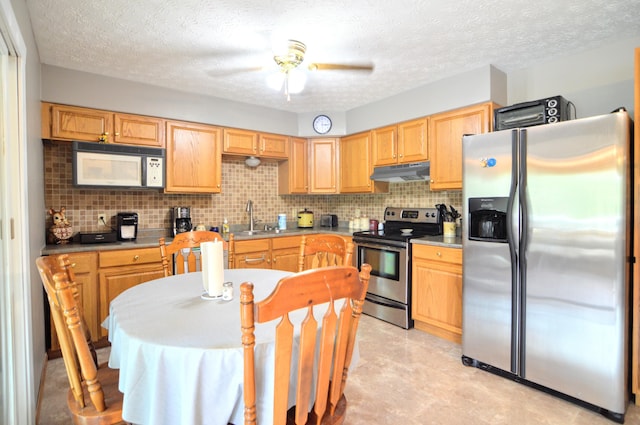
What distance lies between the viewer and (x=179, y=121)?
3414 mm

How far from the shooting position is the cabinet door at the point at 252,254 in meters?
3.49

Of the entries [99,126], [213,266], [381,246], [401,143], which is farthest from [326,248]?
[99,126]

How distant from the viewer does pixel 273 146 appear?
4.09 m

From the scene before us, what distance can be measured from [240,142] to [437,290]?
102 inches

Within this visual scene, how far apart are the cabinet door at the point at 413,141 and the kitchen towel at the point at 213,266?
250 centimetres

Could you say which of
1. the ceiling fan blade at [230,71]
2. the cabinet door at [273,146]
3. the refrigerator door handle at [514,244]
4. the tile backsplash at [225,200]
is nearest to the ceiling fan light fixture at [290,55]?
the ceiling fan blade at [230,71]

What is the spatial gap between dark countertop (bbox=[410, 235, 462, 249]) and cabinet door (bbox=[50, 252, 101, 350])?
2.75 metres

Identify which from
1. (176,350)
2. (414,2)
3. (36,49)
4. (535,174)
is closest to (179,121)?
(36,49)

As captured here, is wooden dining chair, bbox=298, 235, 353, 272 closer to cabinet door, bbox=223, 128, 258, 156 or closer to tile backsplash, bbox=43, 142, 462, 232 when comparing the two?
tile backsplash, bbox=43, 142, 462, 232

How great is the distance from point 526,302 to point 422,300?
1033 millimetres

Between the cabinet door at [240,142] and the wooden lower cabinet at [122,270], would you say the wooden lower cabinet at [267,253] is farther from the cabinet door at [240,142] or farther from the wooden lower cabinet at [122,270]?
the cabinet door at [240,142]

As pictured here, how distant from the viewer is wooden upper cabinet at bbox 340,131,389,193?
3977 millimetres

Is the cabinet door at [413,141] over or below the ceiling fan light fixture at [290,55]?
below

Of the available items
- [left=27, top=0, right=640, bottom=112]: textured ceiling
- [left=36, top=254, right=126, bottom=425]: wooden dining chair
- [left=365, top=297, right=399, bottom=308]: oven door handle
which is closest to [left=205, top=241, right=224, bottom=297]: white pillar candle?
[left=36, top=254, right=126, bottom=425]: wooden dining chair
